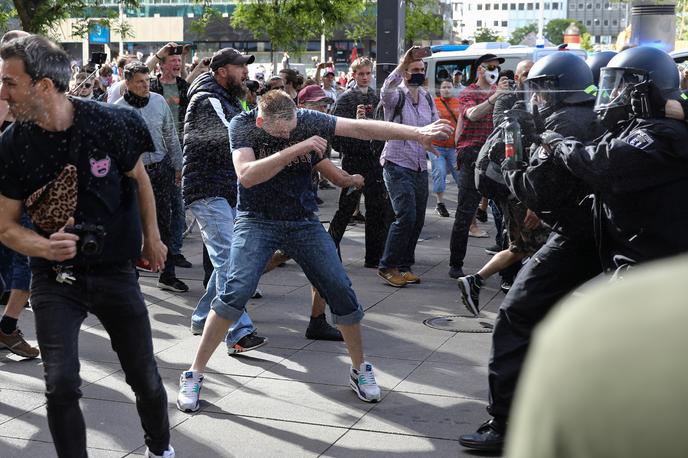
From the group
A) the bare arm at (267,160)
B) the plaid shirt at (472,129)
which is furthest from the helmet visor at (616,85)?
the plaid shirt at (472,129)

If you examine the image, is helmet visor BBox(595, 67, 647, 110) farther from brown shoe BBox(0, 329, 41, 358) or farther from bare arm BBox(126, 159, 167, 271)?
brown shoe BBox(0, 329, 41, 358)

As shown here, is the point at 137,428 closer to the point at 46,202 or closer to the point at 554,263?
the point at 46,202

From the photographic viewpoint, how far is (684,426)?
0.87m

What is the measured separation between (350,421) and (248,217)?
126 centimetres

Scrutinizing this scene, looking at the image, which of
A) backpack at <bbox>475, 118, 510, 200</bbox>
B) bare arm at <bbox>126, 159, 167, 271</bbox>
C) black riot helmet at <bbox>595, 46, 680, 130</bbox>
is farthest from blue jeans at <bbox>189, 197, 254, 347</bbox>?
black riot helmet at <bbox>595, 46, 680, 130</bbox>

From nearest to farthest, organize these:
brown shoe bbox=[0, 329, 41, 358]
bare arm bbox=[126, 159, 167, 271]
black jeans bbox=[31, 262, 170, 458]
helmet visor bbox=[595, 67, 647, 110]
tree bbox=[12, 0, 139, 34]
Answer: black jeans bbox=[31, 262, 170, 458], bare arm bbox=[126, 159, 167, 271], helmet visor bbox=[595, 67, 647, 110], brown shoe bbox=[0, 329, 41, 358], tree bbox=[12, 0, 139, 34]

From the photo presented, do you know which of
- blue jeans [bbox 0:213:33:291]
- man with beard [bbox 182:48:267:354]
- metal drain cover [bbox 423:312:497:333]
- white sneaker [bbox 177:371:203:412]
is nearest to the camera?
white sneaker [bbox 177:371:203:412]

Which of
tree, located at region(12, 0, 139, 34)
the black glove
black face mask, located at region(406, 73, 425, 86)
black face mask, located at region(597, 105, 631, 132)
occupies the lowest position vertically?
black face mask, located at region(406, 73, 425, 86)

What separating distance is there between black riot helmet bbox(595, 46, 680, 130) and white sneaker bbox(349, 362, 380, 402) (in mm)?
1876

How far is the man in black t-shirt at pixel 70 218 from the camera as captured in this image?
3.74 metres

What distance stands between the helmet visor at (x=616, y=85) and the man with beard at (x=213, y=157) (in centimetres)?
294

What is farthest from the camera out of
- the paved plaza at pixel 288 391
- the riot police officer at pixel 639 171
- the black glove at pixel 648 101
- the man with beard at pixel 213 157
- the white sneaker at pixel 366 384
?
the man with beard at pixel 213 157

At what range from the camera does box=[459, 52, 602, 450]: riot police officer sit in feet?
15.1

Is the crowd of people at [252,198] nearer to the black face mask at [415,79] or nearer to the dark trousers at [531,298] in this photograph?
the dark trousers at [531,298]
